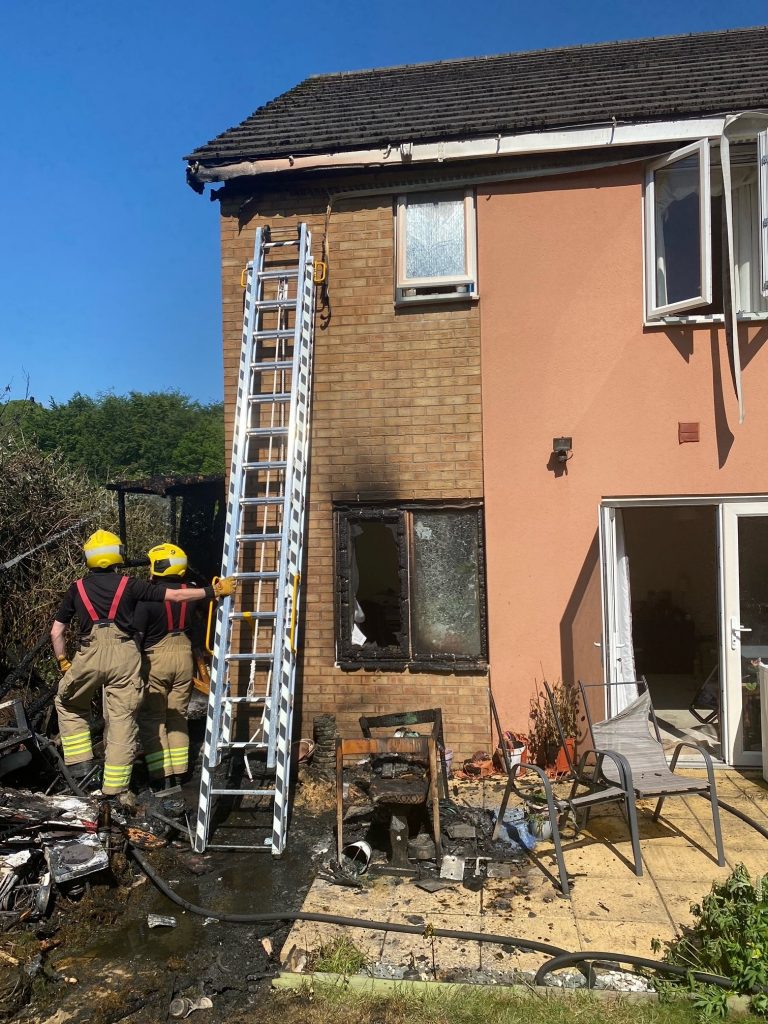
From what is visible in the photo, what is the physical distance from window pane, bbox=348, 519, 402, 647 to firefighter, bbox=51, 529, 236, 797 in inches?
58.5

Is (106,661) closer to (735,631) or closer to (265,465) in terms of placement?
(265,465)

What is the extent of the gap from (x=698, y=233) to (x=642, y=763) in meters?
4.36

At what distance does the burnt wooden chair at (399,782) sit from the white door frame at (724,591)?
2.15 m

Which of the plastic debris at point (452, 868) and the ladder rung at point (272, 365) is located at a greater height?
the ladder rung at point (272, 365)

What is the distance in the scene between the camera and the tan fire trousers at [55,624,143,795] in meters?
5.85

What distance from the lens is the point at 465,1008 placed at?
11.4 feet

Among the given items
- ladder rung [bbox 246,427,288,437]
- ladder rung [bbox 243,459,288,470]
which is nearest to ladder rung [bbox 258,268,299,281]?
ladder rung [bbox 246,427,288,437]

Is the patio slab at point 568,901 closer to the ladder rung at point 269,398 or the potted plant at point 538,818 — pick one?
the potted plant at point 538,818

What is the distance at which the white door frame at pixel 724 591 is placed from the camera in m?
6.41

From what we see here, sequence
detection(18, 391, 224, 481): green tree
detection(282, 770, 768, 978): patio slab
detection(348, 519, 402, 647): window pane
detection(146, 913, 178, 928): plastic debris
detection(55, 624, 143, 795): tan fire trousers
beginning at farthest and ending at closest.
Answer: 1. detection(18, 391, 224, 481): green tree
2. detection(348, 519, 402, 647): window pane
3. detection(55, 624, 143, 795): tan fire trousers
4. detection(146, 913, 178, 928): plastic debris
5. detection(282, 770, 768, 978): patio slab

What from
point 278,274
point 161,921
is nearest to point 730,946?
point 161,921

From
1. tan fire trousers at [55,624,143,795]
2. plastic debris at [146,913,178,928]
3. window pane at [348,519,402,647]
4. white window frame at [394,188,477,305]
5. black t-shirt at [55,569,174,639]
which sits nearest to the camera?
plastic debris at [146,913,178,928]

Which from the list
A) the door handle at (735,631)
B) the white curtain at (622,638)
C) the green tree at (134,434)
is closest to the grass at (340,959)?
the white curtain at (622,638)

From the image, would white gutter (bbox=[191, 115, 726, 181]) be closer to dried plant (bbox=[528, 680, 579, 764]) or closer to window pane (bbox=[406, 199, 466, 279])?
window pane (bbox=[406, 199, 466, 279])
